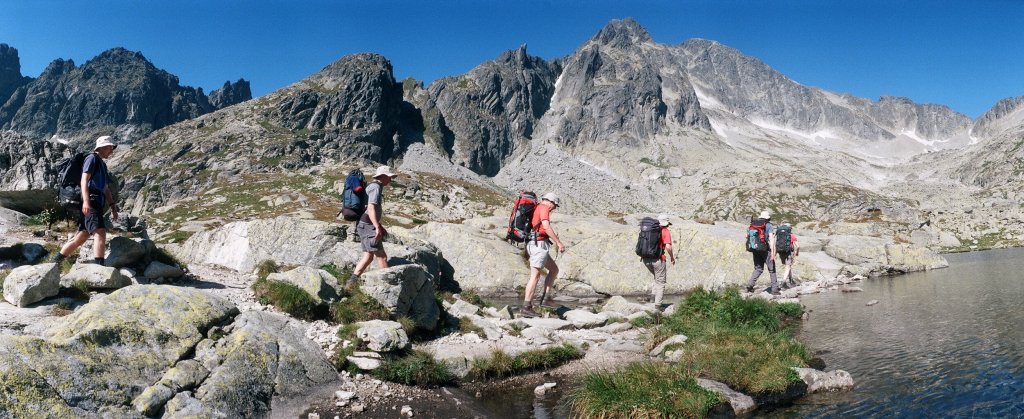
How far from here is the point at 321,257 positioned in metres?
20.1

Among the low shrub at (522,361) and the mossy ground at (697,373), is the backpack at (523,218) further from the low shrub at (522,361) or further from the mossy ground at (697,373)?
the mossy ground at (697,373)

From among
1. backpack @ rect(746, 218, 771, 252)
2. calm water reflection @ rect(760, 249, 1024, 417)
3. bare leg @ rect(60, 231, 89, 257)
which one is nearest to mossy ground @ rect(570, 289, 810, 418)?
calm water reflection @ rect(760, 249, 1024, 417)

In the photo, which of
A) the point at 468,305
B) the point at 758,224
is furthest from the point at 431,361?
the point at 758,224

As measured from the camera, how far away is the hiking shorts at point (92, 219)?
420 inches

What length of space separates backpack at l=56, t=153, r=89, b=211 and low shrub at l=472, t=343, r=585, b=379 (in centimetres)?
910

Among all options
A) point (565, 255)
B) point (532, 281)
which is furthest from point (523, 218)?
point (565, 255)

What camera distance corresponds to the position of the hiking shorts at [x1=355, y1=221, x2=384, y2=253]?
1295cm

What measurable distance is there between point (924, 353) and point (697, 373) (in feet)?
18.8

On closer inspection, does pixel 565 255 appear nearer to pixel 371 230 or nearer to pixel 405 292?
pixel 371 230

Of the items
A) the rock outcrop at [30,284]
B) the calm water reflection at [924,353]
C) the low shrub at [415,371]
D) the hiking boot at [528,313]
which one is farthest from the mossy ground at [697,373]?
the rock outcrop at [30,284]

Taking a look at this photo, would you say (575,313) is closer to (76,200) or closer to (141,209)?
(76,200)

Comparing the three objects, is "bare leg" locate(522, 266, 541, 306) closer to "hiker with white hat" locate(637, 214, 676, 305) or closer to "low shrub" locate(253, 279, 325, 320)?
"hiker with white hat" locate(637, 214, 676, 305)

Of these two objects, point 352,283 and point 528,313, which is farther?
point 528,313

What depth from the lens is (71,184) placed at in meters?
10.9
